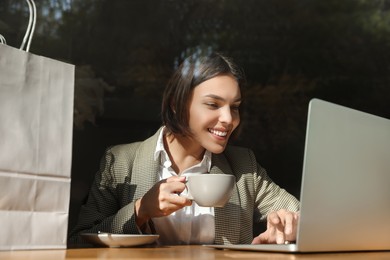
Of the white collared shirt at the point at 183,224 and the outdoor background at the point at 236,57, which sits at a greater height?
the outdoor background at the point at 236,57

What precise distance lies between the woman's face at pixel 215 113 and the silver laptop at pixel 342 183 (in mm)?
587

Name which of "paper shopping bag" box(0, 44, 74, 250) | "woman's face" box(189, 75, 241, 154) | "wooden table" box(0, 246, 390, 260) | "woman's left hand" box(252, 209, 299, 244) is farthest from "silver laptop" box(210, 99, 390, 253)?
"woman's face" box(189, 75, 241, 154)

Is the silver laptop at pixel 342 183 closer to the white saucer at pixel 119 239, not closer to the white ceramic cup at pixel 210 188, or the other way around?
the white ceramic cup at pixel 210 188

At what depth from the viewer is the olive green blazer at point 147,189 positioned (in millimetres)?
1588

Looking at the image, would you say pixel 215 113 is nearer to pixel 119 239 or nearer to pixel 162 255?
pixel 119 239

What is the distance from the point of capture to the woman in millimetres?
1634

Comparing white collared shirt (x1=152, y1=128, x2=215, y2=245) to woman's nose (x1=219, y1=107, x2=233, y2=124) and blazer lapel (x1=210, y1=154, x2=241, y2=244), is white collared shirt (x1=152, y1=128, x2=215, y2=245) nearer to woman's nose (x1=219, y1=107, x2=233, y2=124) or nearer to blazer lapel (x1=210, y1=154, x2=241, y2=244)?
blazer lapel (x1=210, y1=154, x2=241, y2=244)

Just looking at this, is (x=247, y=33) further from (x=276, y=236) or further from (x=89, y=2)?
(x=276, y=236)

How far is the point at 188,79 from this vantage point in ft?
5.71

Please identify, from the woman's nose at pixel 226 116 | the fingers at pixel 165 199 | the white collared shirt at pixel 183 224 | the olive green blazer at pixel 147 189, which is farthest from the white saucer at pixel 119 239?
the woman's nose at pixel 226 116

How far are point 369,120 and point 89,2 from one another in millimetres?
1317

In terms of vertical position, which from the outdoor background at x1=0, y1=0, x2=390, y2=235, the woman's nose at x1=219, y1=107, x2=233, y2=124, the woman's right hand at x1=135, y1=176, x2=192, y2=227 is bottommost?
the woman's right hand at x1=135, y1=176, x2=192, y2=227

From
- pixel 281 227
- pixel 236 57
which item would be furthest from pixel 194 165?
pixel 236 57

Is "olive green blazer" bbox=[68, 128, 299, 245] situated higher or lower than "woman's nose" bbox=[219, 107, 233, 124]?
lower
